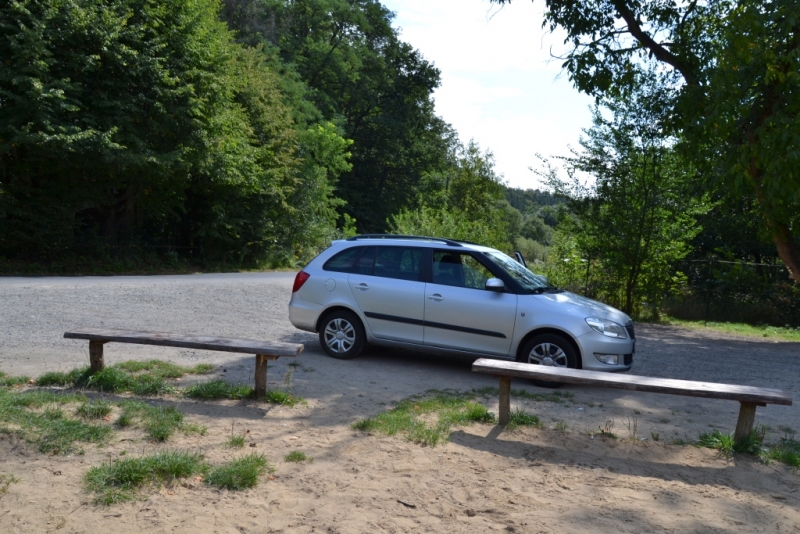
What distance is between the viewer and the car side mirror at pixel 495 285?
9.12 metres

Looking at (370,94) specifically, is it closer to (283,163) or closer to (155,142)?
(283,163)

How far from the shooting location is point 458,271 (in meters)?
9.60

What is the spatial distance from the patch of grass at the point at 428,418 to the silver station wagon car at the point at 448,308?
1338 mm

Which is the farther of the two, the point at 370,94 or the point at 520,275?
the point at 370,94

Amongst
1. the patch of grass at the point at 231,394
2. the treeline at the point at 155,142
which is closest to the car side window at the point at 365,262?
the patch of grass at the point at 231,394

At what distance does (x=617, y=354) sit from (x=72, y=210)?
71.8ft

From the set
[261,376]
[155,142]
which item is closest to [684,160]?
[261,376]

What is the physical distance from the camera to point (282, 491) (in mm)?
4785

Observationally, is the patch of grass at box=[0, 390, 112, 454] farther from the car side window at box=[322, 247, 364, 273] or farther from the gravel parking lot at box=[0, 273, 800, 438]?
the car side window at box=[322, 247, 364, 273]

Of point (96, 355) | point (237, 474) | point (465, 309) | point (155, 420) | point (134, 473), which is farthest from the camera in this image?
point (465, 309)

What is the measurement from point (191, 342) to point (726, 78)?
10.5 meters

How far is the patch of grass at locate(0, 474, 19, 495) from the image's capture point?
4.46m

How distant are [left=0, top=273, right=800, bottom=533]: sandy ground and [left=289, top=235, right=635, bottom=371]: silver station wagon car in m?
0.43

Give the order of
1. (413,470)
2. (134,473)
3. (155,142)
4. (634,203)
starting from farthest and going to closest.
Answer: (155,142) → (634,203) → (413,470) → (134,473)
